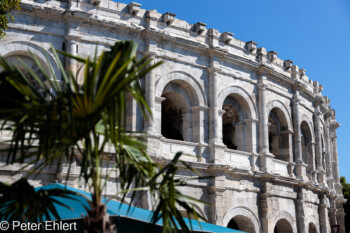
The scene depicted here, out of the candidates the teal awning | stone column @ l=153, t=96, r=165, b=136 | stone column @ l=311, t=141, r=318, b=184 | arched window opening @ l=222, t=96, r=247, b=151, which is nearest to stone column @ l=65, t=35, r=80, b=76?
stone column @ l=153, t=96, r=165, b=136

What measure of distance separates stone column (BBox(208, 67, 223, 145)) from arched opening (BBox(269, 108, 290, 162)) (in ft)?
14.0

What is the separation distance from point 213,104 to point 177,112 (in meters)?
1.48

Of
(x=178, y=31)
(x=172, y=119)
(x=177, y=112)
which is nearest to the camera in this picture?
(x=178, y=31)

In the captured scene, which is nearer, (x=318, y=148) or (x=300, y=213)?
(x=300, y=213)

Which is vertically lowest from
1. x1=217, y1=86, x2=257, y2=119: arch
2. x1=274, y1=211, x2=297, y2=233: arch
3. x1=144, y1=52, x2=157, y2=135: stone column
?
x1=274, y1=211, x2=297, y2=233: arch

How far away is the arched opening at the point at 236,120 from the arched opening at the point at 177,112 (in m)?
2.15

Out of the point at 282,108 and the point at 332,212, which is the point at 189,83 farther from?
the point at 332,212

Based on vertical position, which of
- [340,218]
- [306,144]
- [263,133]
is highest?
[306,144]

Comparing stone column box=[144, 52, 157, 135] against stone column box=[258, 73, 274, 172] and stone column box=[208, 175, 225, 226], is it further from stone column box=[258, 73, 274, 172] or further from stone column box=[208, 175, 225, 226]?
stone column box=[258, 73, 274, 172]

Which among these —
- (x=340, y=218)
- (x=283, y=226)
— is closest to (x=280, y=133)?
(x=283, y=226)

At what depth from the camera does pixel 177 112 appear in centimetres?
1906

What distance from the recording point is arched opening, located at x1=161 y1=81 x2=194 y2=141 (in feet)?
60.1

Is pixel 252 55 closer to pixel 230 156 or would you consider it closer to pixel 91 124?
pixel 230 156

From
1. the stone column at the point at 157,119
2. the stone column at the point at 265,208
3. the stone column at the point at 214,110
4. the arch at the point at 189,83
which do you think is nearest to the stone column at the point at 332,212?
the stone column at the point at 265,208
